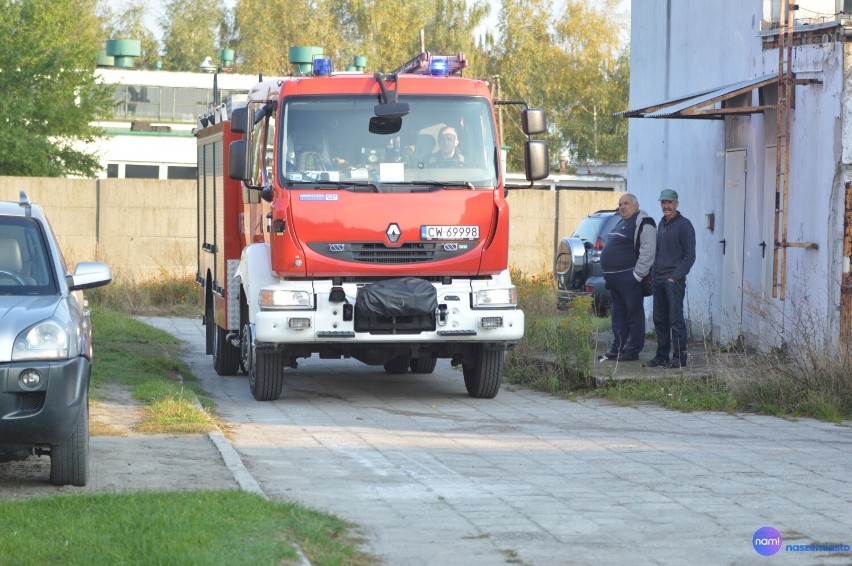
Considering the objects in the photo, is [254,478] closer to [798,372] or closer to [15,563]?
[15,563]

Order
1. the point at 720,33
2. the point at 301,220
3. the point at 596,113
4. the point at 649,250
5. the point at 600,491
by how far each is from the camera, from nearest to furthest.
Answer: the point at 600,491 → the point at 301,220 → the point at 649,250 → the point at 720,33 → the point at 596,113

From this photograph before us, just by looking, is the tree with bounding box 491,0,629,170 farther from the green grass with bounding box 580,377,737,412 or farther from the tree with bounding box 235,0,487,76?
the green grass with bounding box 580,377,737,412

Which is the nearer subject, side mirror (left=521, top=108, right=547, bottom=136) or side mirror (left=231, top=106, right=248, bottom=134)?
side mirror (left=521, top=108, right=547, bottom=136)

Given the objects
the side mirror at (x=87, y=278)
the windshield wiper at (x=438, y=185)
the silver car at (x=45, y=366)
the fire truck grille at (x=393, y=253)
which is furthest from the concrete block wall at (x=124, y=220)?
the silver car at (x=45, y=366)

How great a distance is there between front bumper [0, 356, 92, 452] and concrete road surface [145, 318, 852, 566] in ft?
4.19

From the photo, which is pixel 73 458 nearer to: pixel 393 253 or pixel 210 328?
pixel 393 253

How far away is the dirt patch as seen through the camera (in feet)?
25.7

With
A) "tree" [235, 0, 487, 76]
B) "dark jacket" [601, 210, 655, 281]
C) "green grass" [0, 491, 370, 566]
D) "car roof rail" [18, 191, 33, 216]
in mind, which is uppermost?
"tree" [235, 0, 487, 76]

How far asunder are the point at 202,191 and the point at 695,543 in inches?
457

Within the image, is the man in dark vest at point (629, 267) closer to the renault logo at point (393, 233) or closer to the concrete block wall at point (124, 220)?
the renault logo at point (393, 233)

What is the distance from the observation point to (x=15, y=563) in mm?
5832

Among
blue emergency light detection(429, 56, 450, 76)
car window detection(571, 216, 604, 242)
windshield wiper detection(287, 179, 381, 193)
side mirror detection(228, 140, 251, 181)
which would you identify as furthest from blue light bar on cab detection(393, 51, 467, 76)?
car window detection(571, 216, 604, 242)

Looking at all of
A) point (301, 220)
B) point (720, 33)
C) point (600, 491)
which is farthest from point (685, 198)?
point (600, 491)

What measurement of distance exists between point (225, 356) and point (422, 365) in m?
2.25
